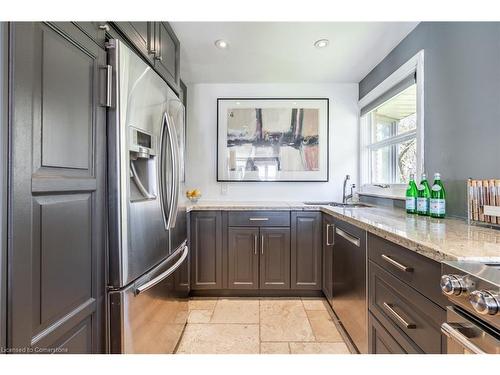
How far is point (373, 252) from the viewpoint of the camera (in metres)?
1.30

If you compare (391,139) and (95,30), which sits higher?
(95,30)

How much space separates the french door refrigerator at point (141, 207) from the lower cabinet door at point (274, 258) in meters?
0.97

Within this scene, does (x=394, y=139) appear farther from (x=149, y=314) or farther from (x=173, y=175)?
(x=149, y=314)

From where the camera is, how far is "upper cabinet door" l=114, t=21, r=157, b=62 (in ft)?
3.90

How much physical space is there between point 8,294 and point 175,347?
1.25 m

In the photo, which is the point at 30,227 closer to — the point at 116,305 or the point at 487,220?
the point at 116,305

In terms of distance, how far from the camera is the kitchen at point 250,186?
2.38ft

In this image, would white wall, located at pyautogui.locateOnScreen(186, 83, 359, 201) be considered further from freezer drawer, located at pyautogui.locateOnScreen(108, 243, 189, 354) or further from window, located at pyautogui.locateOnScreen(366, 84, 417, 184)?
freezer drawer, located at pyautogui.locateOnScreen(108, 243, 189, 354)

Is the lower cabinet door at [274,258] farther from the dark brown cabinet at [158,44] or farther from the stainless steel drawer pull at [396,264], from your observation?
the dark brown cabinet at [158,44]

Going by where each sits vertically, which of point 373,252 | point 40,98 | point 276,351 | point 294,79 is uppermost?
point 294,79

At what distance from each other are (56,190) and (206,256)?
174 centimetres

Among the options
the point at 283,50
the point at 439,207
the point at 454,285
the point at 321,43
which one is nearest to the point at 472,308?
the point at 454,285

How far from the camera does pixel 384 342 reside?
3.87 ft
